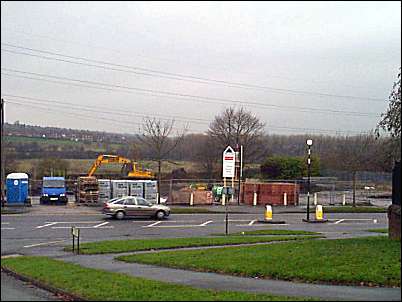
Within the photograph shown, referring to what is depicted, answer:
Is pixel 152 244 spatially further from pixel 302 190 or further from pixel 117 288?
pixel 302 190

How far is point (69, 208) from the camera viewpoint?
44094 mm

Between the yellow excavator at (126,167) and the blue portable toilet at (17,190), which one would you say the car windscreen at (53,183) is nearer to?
the blue portable toilet at (17,190)

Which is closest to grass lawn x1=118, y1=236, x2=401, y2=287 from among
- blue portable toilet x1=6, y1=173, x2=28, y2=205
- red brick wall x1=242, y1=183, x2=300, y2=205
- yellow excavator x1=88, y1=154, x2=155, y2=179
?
blue portable toilet x1=6, y1=173, x2=28, y2=205

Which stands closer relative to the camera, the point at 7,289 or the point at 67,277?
the point at 7,289

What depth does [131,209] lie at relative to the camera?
36156 mm

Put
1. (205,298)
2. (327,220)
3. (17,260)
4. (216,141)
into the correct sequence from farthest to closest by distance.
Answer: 1. (216,141)
2. (327,220)
3. (17,260)
4. (205,298)

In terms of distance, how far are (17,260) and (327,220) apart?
74.2 feet

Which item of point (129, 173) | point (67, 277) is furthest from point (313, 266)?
point (129, 173)

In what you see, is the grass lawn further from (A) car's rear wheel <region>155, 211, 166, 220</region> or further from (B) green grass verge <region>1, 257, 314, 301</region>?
(A) car's rear wheel <region>155, 211, 166, 220</region>

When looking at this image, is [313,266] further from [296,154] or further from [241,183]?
[296,154]

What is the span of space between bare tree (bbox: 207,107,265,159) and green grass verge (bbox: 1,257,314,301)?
48.8 m

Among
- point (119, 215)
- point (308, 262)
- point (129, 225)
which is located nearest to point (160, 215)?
point (119, 215)

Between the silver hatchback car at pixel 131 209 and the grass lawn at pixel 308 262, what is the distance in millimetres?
17438

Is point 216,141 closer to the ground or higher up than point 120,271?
higher up
